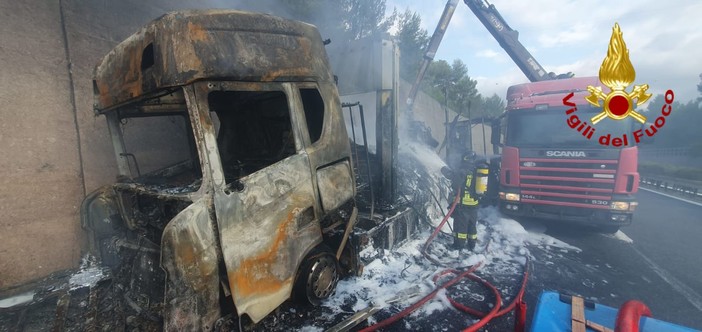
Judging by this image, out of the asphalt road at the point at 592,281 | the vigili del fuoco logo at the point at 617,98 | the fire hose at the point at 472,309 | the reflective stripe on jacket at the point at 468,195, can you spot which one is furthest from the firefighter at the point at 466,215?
the vigili del fuoco logo at the point at 617,98

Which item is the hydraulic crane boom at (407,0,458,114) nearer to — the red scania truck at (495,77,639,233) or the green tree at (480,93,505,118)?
the red scania truck at (495,77,639,233)

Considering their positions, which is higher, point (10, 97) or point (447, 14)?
point (447, 14)

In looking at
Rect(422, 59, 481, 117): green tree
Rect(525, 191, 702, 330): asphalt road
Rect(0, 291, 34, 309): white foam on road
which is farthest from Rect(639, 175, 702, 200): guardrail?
Rect(422, 59, 481, 117): green tree

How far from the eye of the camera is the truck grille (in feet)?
18.2

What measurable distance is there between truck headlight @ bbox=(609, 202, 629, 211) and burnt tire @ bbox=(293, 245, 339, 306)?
5.53 metres

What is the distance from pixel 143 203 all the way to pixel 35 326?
1448 millimetres

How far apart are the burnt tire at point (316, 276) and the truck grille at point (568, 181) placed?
4.91m

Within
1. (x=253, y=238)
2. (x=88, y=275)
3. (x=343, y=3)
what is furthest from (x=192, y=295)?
(x=343, y=3)

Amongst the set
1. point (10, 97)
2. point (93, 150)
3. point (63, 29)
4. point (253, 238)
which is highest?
point (63, 29)

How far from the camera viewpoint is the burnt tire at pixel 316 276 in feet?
9.62

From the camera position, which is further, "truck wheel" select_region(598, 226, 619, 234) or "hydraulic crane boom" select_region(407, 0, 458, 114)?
"hydraulic crane boom" select_region(407, 0, 458, 114)

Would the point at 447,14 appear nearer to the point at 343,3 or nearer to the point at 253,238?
the point at 343,3

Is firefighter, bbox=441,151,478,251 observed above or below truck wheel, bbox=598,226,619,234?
above

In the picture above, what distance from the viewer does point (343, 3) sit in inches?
459
